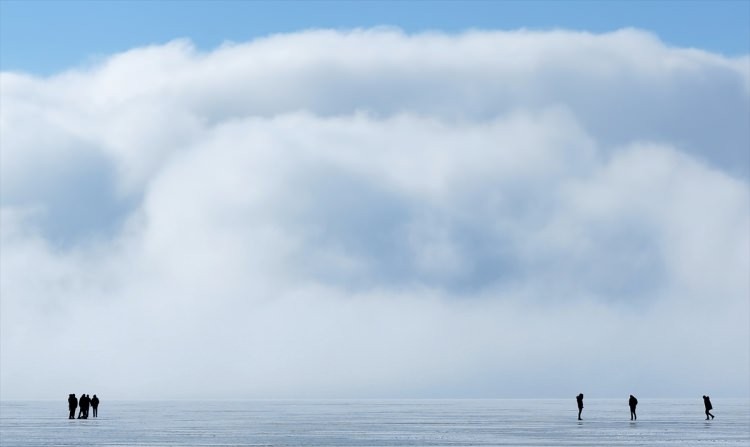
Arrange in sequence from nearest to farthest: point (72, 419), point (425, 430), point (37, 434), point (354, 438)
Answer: point (354, 438) < point (37, 434) < point (425, 430) < point (72, 419)

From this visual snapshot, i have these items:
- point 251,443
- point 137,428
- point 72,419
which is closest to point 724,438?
point 251,443

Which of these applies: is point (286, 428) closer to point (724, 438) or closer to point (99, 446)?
point (99, 446)

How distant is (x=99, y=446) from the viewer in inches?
1646

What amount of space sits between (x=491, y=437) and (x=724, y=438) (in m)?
10.2

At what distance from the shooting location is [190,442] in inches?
1766

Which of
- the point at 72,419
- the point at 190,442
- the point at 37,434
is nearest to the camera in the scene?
the point at 190,442

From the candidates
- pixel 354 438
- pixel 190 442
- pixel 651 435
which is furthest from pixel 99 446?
pixel 651 435

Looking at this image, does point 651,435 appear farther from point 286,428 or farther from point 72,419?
point 72,419

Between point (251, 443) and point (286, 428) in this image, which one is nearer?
point (251, 443)

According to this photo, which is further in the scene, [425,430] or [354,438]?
[425,430]

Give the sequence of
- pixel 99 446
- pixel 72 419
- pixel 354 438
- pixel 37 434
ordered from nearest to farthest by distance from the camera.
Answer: pixel 99 446 < pixel 354 438 < pixel 37 434 < pixel 72 419

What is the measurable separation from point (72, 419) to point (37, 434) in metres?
20.0

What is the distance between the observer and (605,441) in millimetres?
44906

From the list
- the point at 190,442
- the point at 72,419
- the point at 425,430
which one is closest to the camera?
the point at 190,442
